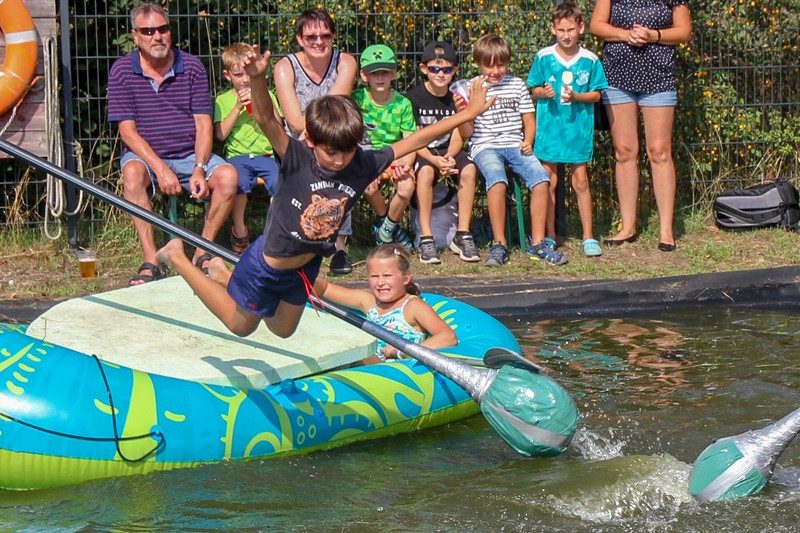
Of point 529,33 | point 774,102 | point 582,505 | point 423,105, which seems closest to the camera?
point 582,505

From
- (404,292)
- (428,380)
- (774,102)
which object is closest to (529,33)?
(774,102)

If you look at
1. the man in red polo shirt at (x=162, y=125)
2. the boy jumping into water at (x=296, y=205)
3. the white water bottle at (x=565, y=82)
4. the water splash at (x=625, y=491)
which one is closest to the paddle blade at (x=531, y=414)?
the water splash at (x=625, y=491)

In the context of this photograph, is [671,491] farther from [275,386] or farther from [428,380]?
[275,386]

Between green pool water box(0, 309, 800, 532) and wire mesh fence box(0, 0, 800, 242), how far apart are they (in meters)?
3.87

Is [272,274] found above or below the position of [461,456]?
above

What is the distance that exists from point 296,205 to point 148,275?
3371mm

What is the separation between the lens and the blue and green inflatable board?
17.2 ft

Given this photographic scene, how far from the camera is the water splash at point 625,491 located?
5.07 m

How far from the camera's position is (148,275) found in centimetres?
851

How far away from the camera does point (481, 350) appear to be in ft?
21.1

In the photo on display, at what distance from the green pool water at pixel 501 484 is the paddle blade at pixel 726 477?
0.14ft

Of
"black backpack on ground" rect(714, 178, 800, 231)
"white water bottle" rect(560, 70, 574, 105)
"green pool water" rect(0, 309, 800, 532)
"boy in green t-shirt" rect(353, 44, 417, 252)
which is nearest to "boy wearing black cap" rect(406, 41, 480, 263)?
"boy in green t-shirt" rect(353, 44, 417, 252)

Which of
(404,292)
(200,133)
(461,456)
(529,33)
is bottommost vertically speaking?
(461,456)

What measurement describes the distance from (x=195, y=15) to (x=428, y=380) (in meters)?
4.49
